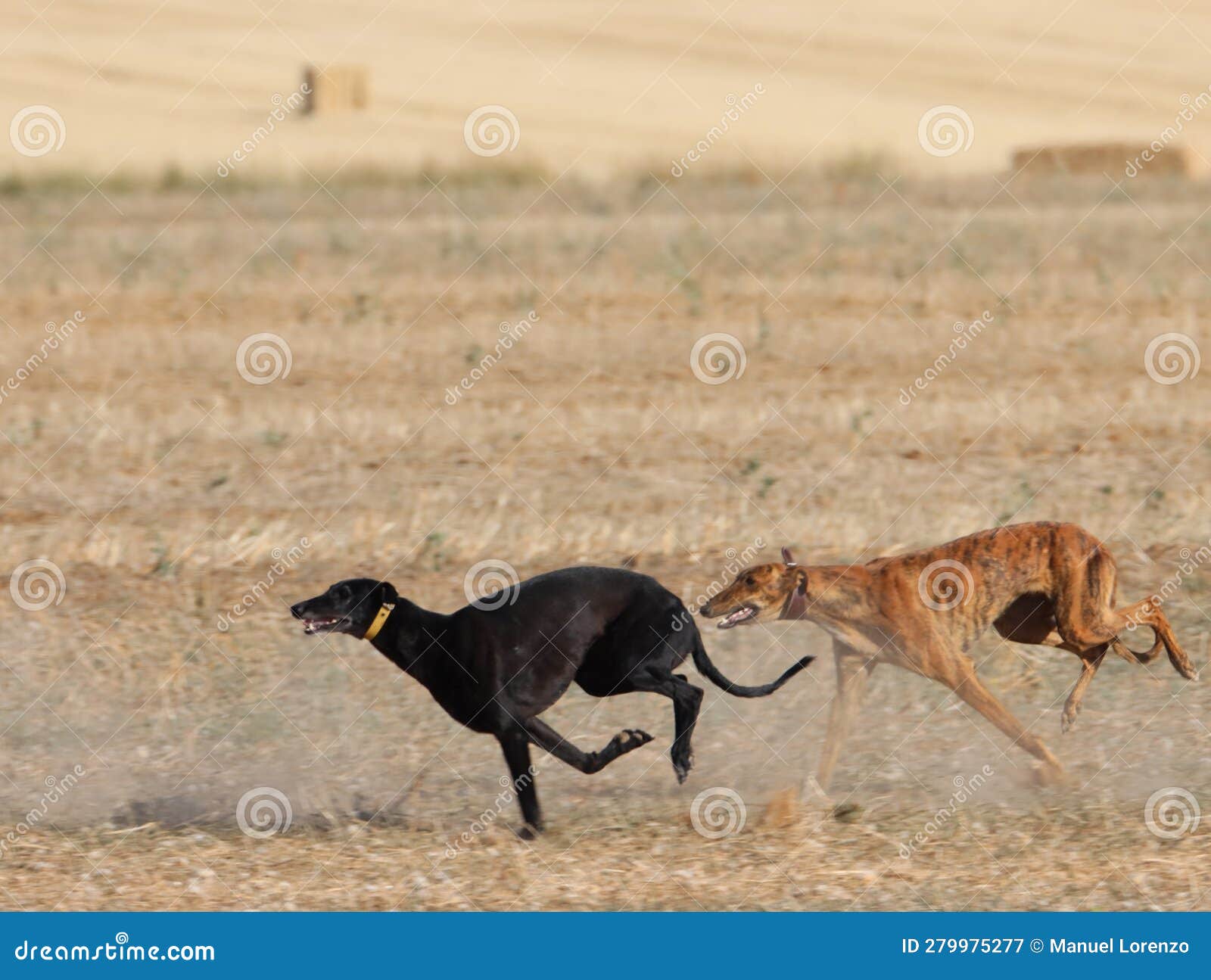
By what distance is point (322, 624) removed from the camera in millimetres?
7320

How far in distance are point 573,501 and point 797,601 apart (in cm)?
560

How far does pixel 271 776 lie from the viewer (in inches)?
359

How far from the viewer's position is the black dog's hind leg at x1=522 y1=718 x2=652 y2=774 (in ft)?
24.0

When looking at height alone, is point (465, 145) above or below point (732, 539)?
above

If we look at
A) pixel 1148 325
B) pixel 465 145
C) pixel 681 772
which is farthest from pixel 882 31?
pixel 681 772

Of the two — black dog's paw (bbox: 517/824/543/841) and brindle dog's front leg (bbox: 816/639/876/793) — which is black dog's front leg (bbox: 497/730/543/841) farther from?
brindle dog's front leg (bbox: 816/639/876/793)

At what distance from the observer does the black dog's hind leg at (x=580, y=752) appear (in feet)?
24.0

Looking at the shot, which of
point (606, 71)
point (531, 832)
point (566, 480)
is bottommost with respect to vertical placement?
→ point (531, 832)

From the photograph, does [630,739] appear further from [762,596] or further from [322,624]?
[322,624]

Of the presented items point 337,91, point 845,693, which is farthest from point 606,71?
point 845,693

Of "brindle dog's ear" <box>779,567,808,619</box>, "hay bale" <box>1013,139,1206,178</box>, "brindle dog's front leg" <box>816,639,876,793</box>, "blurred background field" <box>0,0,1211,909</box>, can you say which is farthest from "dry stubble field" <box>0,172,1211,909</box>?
"hay bale" <box>1013,139,1206,178</box>

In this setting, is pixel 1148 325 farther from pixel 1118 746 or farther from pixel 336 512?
pixel 1118 746

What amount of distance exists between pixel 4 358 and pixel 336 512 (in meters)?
7.05

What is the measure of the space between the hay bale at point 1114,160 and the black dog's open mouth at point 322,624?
25.5m
